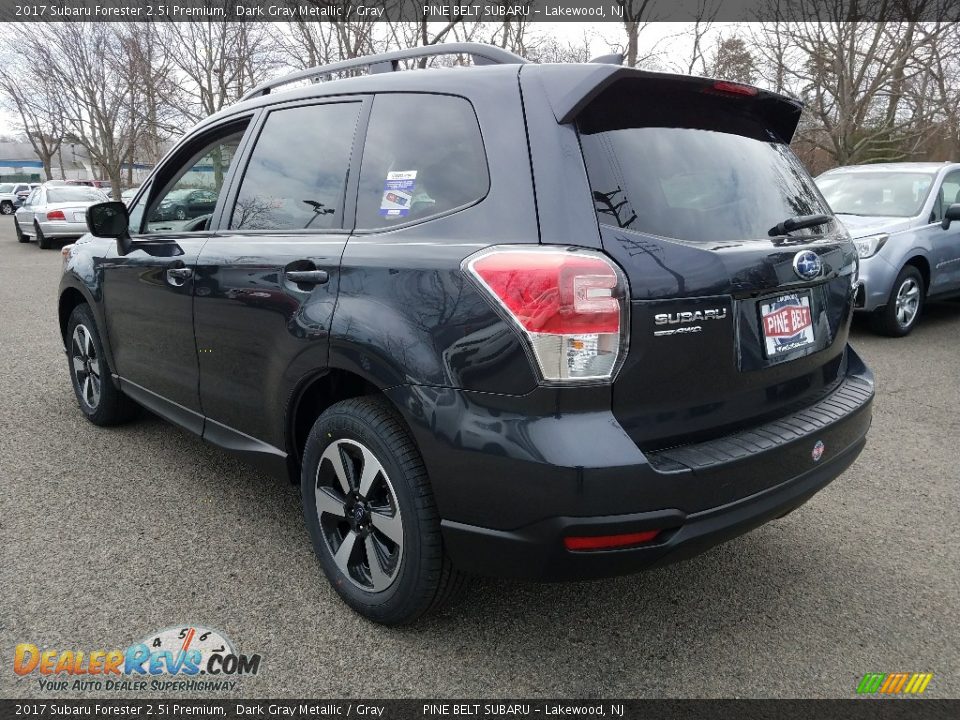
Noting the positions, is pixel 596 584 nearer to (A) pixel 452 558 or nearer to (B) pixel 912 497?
(A) pixel 452 558

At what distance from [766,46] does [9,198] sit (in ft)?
142

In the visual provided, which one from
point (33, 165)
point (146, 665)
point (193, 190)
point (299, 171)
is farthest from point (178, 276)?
point (33, 165)

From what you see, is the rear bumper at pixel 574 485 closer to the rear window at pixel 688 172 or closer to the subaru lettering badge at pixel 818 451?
the subaru lettering badge at pixel 818 451

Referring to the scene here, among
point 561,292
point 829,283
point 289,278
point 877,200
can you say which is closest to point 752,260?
point 829,283

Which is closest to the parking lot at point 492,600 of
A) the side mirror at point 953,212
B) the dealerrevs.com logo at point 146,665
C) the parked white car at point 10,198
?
the dealerrevs.com logo at point 146,665

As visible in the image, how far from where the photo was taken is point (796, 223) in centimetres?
253

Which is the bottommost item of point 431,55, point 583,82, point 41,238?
point 41,238

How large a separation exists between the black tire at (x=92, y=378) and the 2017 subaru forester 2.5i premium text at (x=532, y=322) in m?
1.72

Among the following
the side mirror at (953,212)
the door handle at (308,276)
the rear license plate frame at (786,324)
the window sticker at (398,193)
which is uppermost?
the window sticker at (398,193)

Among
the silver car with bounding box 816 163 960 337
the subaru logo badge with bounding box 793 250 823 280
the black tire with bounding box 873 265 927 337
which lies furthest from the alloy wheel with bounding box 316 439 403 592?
the black tire with bounding box 873 265 927 337

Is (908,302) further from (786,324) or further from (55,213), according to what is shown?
(55,213)

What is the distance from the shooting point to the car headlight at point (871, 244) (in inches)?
275

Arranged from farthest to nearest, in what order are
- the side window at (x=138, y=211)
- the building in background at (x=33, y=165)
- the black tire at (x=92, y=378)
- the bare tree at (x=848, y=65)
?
the building in background at (x=33, y=165) → the bare tree at (x=848, y=65) → the black tire at (x=92, y=378) → the side window at (x=138, y=211)

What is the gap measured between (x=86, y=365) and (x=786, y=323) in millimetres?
4042
